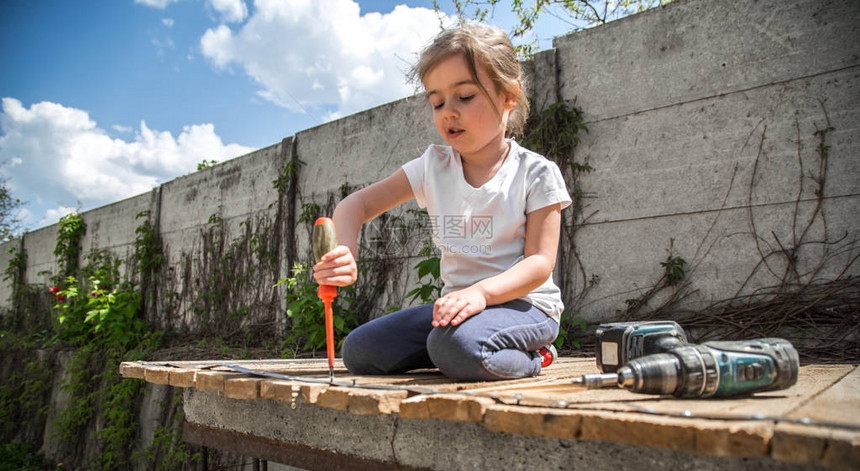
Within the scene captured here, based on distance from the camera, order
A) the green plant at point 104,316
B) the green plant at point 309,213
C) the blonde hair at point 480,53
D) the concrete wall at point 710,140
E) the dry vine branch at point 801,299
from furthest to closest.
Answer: the green plant at point 104,316 → the green plant at point 309,213 → the concrete wall at point 710,140 → the dry vine branch at point 801,299 → the blonde hair at point 480,53

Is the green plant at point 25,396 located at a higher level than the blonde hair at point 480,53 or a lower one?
lower

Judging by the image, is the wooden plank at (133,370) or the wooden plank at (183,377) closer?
the wooden plank at (183,377)

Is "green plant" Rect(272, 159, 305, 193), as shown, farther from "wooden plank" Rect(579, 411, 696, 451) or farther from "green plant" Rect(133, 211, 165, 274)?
"wooden plank" Rect(579, 411, 696, 451)

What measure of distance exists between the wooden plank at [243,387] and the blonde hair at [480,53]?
108 cm

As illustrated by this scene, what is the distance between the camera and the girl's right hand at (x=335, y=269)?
4.50 feet

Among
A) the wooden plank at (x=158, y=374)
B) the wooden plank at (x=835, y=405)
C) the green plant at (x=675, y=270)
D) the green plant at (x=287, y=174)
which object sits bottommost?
the wooden plank at (x=158, y=374)

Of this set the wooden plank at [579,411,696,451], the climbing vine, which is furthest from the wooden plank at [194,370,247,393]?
the climbing vine

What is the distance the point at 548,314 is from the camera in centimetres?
177

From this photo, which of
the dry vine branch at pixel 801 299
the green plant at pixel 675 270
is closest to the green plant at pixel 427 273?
the green plant at pixel 675 270

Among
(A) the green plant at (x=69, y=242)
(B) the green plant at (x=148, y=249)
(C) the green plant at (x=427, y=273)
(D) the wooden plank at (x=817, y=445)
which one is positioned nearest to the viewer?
(D) the wooden plank at (x=817, y=445)

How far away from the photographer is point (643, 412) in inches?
36.7

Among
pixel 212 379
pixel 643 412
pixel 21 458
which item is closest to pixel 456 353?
pixel 643 412

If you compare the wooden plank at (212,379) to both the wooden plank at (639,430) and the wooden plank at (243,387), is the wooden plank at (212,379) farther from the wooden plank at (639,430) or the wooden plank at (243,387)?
the wooden plank at (639,430)

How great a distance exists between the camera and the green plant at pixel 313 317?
4.26 meters
